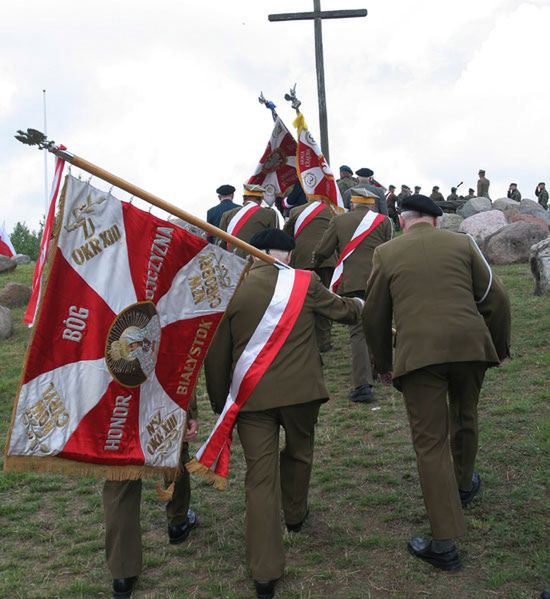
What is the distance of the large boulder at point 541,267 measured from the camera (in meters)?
11.7

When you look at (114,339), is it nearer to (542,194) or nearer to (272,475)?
(272,475)

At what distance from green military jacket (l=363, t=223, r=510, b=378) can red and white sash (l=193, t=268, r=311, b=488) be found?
1.63 ft

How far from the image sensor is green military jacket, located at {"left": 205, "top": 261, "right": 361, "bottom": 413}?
4.47 metres

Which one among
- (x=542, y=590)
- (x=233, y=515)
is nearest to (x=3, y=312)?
(x=233, y=515)

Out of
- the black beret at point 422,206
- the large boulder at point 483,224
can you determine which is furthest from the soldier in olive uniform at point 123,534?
the large boulder at point 483,224

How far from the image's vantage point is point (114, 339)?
13.2 ft

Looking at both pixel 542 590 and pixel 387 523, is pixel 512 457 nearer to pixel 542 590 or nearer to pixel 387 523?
pixel 387 523

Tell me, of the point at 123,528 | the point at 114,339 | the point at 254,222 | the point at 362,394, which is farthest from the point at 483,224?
the point at 114,339

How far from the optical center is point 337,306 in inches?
189

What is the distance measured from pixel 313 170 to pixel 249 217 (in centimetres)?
100

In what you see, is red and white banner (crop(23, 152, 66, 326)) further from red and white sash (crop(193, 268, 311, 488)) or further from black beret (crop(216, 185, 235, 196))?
black beret (crop(216, 185, 235, 196))

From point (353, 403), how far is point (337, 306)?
3306 millimetres

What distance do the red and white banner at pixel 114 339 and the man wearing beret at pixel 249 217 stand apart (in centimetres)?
517

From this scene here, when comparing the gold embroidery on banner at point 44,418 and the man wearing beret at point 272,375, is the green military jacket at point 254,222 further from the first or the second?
the gold embroidery on banner at point 44,418
